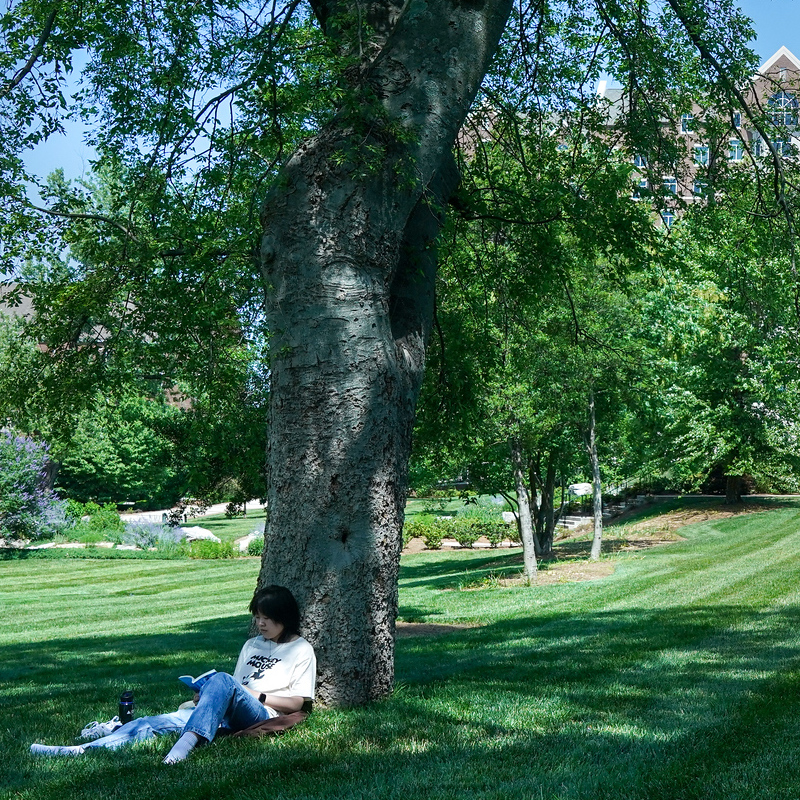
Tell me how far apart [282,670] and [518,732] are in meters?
1.51

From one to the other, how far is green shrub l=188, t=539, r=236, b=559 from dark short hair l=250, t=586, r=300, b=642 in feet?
87.6

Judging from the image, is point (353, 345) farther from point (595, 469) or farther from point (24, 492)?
point (24, 492)

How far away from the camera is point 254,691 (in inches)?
217

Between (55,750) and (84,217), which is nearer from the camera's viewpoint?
(55,750)

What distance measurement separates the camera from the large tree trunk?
5.99 metres

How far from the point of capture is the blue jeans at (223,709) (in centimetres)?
489

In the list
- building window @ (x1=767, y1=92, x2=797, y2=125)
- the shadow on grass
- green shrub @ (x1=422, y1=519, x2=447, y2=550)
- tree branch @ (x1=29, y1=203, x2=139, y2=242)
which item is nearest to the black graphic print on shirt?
the shadow on grass

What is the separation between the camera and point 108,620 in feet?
57.8

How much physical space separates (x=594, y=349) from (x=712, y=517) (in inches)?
500

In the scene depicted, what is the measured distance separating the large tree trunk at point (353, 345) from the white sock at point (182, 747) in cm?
124

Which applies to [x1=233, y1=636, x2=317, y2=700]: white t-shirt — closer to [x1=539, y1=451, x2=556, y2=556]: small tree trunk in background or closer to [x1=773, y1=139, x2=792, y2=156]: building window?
[x1=773, y1=139, x2=792, y2=156]: building window

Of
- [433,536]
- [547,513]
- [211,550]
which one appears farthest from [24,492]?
[547,513]

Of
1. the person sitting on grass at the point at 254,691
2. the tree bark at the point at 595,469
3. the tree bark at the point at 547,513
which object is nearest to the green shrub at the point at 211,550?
the tree bark at the point at 547,513

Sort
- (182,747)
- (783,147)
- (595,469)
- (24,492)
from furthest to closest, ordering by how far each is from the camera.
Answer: (24,492) → (595,469) → (783,147) → (182,747)
